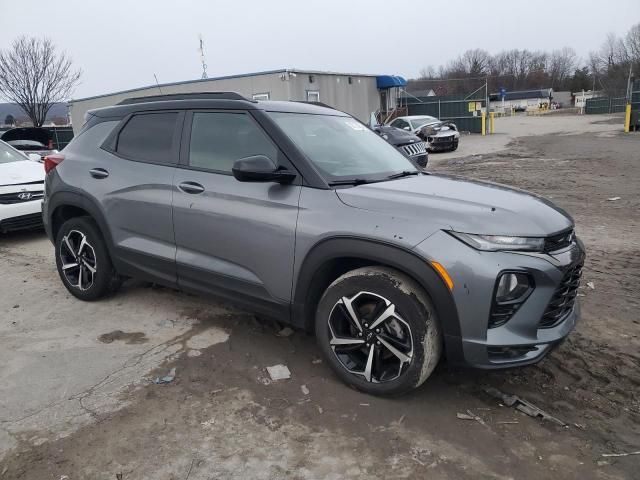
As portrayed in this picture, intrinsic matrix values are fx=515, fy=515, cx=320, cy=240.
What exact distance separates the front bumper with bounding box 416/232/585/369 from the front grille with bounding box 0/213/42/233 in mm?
6259

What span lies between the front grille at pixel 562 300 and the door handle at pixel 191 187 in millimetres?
2366

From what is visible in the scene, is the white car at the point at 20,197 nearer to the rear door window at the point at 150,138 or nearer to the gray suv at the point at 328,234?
the gray suv at the point at 328,234

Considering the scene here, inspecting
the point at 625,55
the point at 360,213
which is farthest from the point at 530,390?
the point at 625,55

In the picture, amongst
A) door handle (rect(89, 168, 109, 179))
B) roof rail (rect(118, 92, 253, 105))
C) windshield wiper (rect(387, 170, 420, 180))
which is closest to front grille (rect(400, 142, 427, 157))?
windshield wiper (rect(387, 170, 420, 180))

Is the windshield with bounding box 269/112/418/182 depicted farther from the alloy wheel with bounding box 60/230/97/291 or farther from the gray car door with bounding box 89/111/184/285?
the alloy wheel with bounding box 60/230/97/291

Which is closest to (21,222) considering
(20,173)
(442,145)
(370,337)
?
(20,173)

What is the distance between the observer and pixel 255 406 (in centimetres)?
305

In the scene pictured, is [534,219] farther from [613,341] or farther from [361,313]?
[613,341]

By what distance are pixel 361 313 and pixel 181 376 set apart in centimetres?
129

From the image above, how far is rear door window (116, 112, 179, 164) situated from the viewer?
3.98m

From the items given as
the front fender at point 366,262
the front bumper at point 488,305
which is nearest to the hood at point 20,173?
the front fender at point 366,262

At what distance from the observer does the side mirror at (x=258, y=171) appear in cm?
313

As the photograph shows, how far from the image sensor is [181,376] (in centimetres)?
339

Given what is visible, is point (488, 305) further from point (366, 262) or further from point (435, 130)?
point (435, 130)
